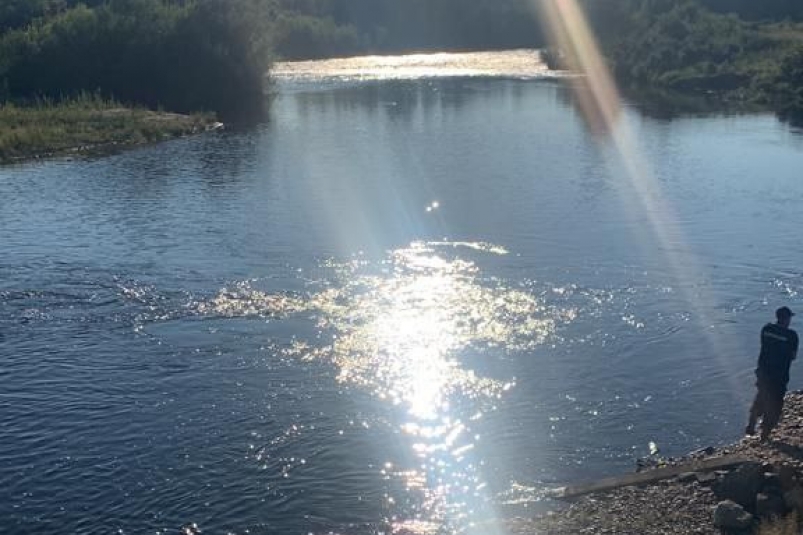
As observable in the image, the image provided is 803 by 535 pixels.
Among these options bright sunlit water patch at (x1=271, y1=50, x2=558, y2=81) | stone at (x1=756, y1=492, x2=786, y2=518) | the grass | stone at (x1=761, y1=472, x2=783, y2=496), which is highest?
bright sunlit water patch at (x1=271, y1=50, x2=558, y2=81)

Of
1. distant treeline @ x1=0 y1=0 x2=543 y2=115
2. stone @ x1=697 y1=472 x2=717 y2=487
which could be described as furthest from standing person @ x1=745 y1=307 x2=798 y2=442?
distant treeline @ x1=0 y1=0 x2=543 y2=115

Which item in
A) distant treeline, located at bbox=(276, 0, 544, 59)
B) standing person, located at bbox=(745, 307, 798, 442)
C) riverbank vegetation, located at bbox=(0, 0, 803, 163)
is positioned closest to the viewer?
standing person, located at bbox=(745, 307, 798, 442)

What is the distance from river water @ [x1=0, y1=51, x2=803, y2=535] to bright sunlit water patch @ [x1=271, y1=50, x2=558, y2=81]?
5803 cm

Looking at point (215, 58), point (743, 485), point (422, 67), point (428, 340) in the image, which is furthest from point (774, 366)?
point (422, 67)

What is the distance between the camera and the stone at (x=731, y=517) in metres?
14.4

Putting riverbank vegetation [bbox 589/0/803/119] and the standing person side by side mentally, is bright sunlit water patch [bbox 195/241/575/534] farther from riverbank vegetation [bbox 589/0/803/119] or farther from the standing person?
riverbank vegetation [bbox 589/0/803/119]

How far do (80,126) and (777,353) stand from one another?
54.3 m

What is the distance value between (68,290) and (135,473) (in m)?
12.5

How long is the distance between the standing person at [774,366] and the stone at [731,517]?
376 cm

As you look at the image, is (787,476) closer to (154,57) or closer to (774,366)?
(774,366)

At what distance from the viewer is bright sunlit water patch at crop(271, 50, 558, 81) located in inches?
4225

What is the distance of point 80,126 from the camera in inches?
2485

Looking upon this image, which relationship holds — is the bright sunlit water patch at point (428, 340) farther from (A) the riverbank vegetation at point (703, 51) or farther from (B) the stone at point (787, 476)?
(A) the riverbank vegetation at point (703, 51)

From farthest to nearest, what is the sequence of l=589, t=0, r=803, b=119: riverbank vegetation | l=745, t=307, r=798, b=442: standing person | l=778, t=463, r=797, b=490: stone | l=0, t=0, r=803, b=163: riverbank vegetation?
l=589, t=0, r=803, b=119: riverbank vegetation < l=0, t=0, r=803, b=163: riverbank vegetation < l=745, t=307, r=798, b=442: standing person < l=778, t=463, r=797, b=490: stone
